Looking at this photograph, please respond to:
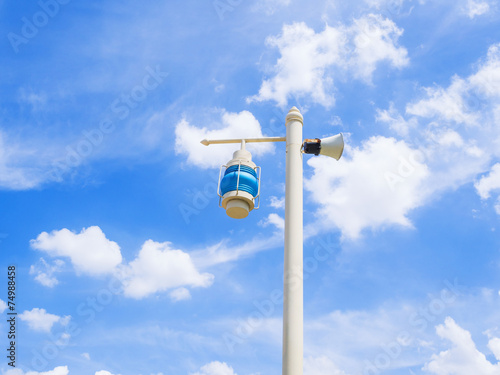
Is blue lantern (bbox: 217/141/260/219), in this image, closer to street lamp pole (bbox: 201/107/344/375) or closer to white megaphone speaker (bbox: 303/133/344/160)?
street lamp pole (bbox: 201/107/344/375)

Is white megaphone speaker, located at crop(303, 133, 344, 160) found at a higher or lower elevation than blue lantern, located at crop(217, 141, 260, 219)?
higher

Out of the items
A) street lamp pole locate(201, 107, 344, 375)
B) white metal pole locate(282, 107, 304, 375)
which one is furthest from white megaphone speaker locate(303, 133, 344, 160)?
white metal pole locate(282, 107, 304, 375)

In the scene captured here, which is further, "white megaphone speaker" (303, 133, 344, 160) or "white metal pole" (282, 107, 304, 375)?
"white megaphone speaker" (303, 133, 344, 160)

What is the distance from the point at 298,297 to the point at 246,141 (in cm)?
216

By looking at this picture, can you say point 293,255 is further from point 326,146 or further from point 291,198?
point 326,146

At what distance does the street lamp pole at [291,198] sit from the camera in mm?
4598

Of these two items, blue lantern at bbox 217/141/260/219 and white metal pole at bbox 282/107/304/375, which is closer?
white metal pole at bbox 282/107/304/375

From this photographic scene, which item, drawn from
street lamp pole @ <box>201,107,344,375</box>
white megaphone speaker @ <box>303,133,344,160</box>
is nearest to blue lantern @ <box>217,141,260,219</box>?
street lamp pole @ <box>201,107,344,375</box>

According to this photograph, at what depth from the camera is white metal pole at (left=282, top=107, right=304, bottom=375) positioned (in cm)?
455

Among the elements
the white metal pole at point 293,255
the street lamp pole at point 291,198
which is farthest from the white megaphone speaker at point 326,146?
the white metal pole at point 293,255

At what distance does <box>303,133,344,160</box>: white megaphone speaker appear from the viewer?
17.8 feet

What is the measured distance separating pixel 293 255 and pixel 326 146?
53.6 inches

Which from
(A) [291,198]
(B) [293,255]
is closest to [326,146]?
(A) [291,198]

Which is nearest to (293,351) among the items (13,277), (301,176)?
(301,176)
